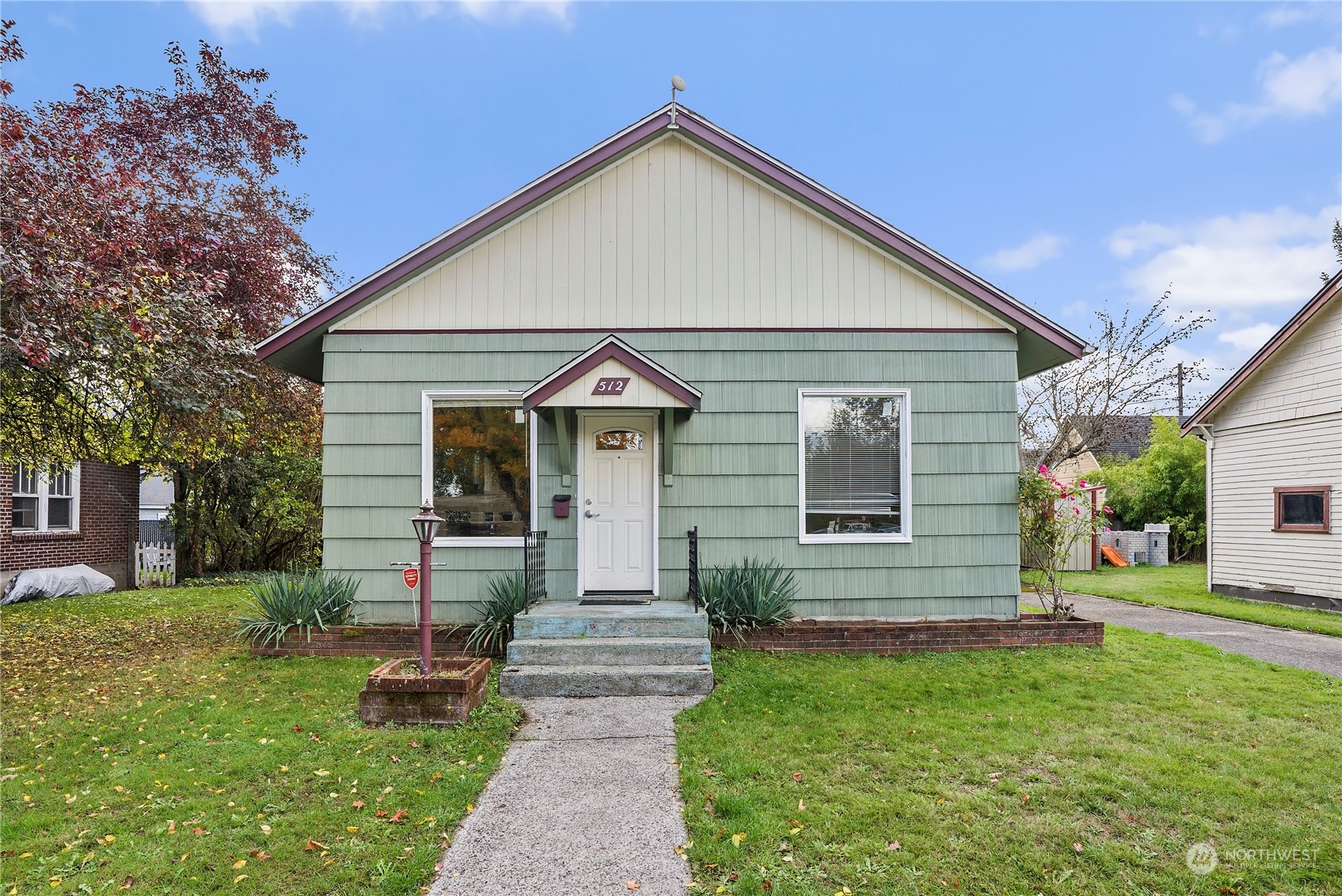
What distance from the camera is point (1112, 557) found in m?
18.7

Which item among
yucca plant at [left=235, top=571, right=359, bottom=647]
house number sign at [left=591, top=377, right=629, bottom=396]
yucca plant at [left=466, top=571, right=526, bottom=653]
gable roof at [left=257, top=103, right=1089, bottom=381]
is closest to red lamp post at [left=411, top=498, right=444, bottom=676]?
yucca plant at [left=466, top=571, right=526, bottom=653]

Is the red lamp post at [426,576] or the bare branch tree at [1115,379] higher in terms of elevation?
the bare branch tree at [1115,379]

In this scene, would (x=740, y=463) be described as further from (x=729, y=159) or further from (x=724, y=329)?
(x=729, y=159)

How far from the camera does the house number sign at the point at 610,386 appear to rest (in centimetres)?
696

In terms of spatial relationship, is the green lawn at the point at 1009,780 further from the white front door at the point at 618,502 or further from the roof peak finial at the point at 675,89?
the roof peak finial at the point at 675,89

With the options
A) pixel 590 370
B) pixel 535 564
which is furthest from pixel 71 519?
pixel 590 370

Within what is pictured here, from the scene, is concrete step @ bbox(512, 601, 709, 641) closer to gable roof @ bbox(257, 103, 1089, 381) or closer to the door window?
the door window

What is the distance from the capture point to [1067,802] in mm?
3713

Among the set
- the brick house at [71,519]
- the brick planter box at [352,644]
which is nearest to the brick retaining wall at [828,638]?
the brick planter box at [352,644]

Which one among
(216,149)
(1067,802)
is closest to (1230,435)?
(1067,802)

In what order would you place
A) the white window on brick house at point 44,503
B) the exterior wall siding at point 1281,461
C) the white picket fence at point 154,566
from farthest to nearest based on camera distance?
the white picket fence at point 154,566 → the white window on brick house at point 44,503 → the exterior wall siding at point 1281,461

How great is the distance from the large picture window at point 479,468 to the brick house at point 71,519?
28.6 ft

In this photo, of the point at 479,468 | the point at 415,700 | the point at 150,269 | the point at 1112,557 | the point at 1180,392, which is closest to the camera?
the point at 415,700

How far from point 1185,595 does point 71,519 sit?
2112 cm
